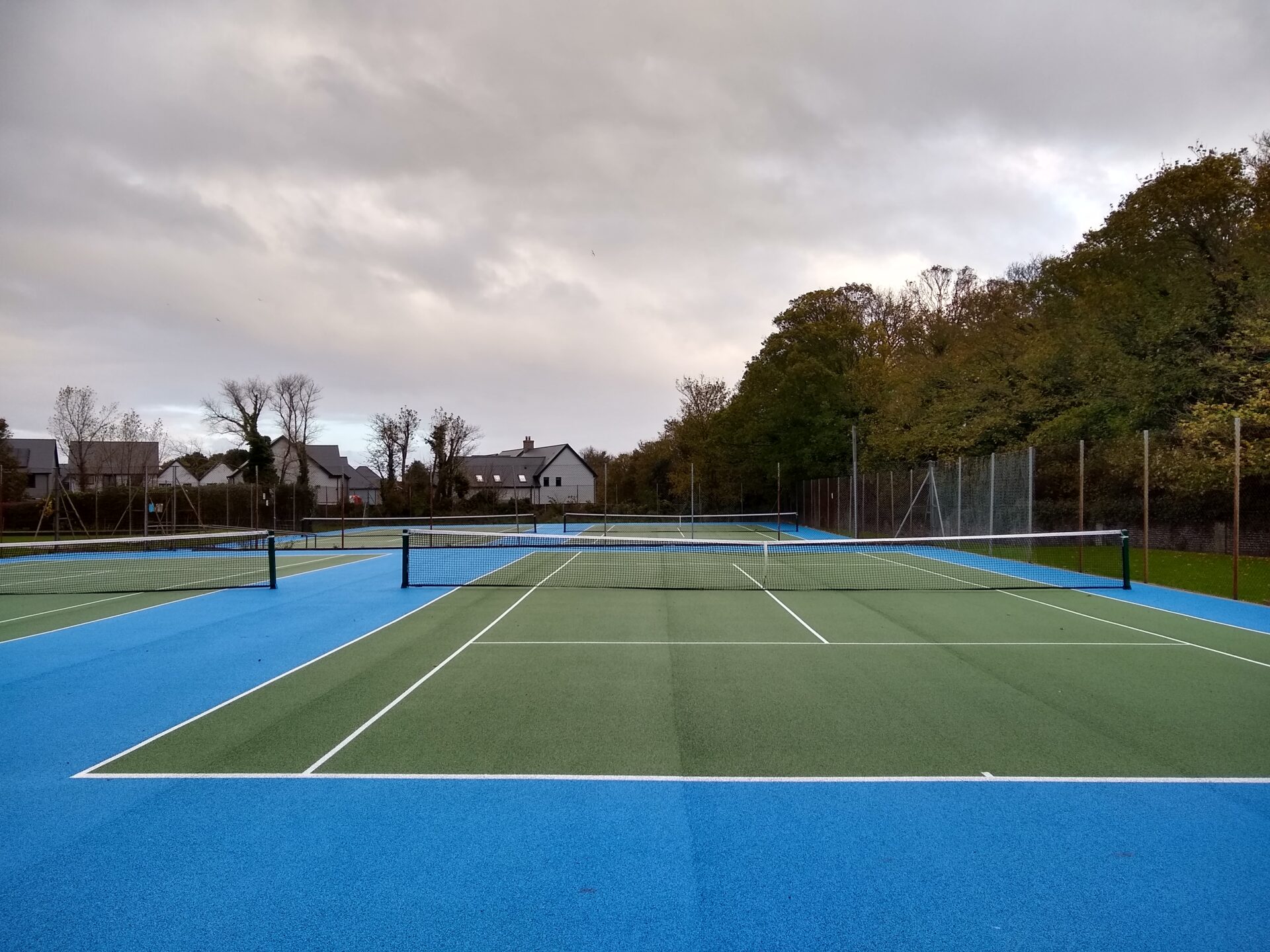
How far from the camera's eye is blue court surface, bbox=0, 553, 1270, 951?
3.85m

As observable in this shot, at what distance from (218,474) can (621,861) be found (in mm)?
78133

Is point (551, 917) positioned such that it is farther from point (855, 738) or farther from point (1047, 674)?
point (1047, 674)

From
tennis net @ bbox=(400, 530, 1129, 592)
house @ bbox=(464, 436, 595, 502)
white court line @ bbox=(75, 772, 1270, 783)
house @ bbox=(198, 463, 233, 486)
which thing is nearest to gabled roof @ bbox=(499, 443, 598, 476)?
house @ bbox=(464, 436, 595, 502)

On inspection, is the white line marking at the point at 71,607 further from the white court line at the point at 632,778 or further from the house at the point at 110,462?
the house at the point at 110,462

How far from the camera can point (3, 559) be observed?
2544cm

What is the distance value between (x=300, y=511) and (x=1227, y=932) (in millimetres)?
45945

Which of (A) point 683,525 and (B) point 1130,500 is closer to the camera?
(B) point 1130,500

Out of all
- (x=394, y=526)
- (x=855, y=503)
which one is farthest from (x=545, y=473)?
(x=855, y=503)

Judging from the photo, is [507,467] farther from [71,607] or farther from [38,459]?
[71,607]

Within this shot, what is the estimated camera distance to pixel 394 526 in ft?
147

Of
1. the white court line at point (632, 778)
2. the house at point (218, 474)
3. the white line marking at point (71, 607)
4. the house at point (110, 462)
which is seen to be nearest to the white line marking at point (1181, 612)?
the white court line at point (632, 778)

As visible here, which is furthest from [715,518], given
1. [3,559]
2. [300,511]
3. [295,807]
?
[295,807]

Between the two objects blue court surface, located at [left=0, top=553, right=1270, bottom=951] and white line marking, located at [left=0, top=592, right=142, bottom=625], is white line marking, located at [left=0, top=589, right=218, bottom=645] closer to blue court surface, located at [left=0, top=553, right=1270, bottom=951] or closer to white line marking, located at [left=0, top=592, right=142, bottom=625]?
white line marking, located at [left=0, top=592, right=142, bottom=625]

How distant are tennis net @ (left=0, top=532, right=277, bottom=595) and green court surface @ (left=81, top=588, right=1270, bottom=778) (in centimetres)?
859
